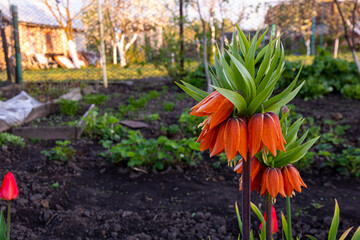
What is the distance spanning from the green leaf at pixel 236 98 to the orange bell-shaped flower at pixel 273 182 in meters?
0.26

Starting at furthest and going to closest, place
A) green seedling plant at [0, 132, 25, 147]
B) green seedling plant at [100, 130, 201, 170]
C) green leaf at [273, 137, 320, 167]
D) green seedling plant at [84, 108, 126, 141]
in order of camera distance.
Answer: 1. green seedling plant at [84, 108, 126, 141]
2. green seedling plant at [0, 132, 25, 147]
3. green seedling plant at [100, 130, 201, 170]
4. green leaf at [273, 137, 320, 167]

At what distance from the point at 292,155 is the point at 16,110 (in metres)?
5.24

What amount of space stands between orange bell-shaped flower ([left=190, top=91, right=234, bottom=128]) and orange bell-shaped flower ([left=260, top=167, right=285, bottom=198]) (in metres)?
0.28

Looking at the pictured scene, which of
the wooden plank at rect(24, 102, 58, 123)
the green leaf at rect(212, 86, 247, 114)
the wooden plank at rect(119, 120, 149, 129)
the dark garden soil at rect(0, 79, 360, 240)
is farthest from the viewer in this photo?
the wooden plank at rect(24, 102, 58, 123)

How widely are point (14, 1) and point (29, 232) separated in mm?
14636

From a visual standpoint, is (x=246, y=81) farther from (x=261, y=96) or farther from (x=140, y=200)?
(x=140, y=200)

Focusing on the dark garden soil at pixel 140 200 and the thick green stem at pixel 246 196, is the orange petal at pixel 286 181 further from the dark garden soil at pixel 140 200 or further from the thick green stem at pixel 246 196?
the dark garden soil at pixel 140 200

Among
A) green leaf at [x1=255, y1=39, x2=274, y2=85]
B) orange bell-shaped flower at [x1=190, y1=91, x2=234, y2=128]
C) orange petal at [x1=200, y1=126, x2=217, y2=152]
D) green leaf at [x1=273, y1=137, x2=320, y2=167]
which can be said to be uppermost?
green leaf at [x1=255, y1=39, x2=274, y2=85]

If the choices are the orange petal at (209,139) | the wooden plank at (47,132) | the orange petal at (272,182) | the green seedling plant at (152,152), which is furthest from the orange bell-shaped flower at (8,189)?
the wooden plank at (47,132)

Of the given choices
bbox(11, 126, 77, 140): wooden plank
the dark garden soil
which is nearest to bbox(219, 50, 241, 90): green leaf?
the dark garden soil

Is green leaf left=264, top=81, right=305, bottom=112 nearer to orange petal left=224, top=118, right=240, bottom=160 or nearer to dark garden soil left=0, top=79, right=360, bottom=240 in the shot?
orange petal left=224, top=118, right=240, bottom=160

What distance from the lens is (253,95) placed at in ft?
2.84

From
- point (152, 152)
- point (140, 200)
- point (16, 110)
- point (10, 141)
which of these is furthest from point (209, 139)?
point (16, 110)

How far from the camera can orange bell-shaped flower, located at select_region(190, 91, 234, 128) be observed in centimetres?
85
